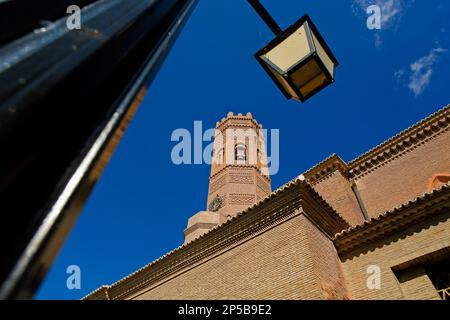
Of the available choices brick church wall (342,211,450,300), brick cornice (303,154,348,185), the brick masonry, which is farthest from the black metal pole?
brick cornice (303,154,348,185)

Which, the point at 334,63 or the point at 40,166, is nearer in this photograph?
the point at 40,166

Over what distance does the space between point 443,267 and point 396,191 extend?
4.84 m

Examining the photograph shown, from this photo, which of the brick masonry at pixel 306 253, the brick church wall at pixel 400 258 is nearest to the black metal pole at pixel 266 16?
the brick masonry at pixel 306 253

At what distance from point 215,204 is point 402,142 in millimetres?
9119

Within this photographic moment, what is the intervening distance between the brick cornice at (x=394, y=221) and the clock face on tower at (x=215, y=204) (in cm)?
927

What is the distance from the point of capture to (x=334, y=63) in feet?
8.14

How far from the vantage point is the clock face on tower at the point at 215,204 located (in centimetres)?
1705

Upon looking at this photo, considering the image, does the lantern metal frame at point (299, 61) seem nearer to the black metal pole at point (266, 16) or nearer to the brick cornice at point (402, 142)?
the black metal pole at point (266, 16)

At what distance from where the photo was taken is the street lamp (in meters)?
2.20

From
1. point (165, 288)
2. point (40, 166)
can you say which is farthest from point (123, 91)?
point (165, 288)

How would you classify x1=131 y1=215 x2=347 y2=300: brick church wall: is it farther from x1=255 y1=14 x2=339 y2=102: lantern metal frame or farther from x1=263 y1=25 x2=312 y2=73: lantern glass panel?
x1=263 y1=25 x2=312 y2=73: lantern glass panel

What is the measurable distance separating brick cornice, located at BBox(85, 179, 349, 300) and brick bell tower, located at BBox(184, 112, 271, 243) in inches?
200

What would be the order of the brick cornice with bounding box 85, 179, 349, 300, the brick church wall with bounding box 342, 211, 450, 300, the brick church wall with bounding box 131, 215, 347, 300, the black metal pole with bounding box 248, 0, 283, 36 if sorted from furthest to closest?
the brick cornice with bounding box 85, 179, 349, 300 → the brick church wall with bounding box 342, 211, 450, 300 → the brick church wall with bounding box 131, 215, 347, 300 → the black metal pole with bounding box 248, 0, 283, 36
